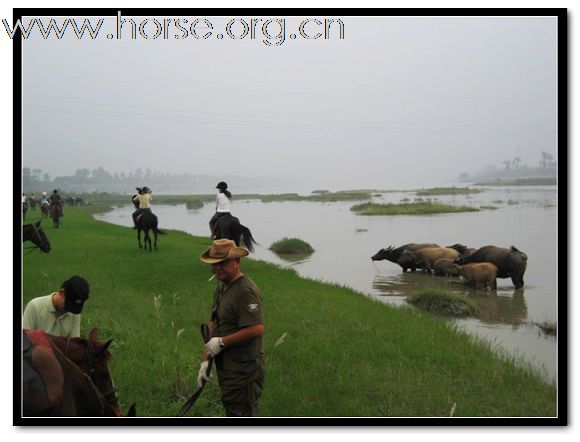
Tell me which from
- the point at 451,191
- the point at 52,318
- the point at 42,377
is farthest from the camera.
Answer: the point at 451,191

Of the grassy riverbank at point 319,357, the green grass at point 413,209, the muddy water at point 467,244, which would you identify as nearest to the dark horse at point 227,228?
the grassy riverbank at point 319,357

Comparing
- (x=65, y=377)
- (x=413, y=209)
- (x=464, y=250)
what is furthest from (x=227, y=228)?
(x=413, y=209)

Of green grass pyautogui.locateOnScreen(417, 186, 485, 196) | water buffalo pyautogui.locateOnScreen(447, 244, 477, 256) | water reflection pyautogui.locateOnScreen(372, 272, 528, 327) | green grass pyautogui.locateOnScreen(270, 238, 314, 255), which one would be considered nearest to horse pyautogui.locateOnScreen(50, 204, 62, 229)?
green grass pyautogui.locateOnScreen(270, 238, 314, 255)

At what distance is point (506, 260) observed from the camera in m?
13.6

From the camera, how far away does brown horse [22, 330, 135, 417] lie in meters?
3.32

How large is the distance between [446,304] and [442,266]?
473cm

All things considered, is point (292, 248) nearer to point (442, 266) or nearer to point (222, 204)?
point (442, 266)

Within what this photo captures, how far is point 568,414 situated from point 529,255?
31.1ft

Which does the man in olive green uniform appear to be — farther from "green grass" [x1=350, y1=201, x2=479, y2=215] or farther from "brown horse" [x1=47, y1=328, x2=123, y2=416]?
"green grass" [x1=350, y1=201, x2=479, y2=215]

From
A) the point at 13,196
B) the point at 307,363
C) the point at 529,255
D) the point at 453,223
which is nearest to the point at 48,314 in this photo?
the point at 13,196

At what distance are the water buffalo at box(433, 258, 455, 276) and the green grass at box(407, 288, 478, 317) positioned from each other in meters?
4.04

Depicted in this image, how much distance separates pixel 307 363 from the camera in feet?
20.9

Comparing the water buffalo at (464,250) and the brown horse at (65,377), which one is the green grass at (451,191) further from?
the brown horse at (65,377)

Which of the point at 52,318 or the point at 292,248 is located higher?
the point at 52,318
